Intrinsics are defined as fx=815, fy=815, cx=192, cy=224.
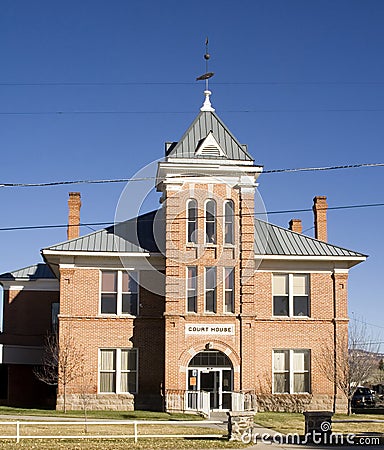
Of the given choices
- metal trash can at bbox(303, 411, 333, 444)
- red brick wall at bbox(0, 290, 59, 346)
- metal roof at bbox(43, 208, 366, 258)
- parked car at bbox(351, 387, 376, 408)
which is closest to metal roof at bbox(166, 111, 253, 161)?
metal roof at bbox(43, 208, 366, 258)

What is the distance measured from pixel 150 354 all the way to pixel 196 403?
355 cm

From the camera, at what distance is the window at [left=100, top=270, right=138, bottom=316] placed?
1561 inches

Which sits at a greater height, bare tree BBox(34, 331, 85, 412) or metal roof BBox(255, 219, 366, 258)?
metal roof BBox(255, 219, 366, 258)

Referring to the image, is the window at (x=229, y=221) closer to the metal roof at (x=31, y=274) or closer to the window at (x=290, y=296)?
the window at (x=290, y=296)

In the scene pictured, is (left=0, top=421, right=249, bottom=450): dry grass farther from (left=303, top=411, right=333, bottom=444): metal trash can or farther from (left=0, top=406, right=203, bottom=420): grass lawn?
(left=0, top=406, right=203, bottom=420): grass lawn

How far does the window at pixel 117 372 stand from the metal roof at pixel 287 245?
829 cm

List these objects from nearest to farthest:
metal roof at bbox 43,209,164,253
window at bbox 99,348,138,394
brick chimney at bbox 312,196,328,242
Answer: window at bbox 99,348,138,394, metal roof at bbox 43,209,164,253, brick chimney at bbox 312,196,328,242

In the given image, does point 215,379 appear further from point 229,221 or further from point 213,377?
point 229,221

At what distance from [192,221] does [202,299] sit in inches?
148

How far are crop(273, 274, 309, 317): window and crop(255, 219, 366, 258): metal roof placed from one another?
125 cm

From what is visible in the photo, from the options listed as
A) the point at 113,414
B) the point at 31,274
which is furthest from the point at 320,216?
the point at 31,274

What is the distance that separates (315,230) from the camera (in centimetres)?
4497

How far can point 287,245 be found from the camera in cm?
4112

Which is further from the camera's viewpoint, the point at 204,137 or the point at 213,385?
the point at 204,137
